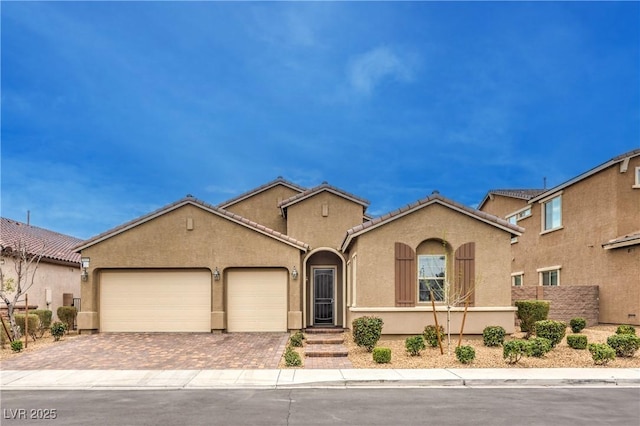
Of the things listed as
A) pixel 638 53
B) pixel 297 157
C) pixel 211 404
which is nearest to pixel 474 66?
pixel 638 53

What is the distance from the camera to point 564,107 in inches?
1201

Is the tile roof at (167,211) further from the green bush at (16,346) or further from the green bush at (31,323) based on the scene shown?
the green bush at (16,346)

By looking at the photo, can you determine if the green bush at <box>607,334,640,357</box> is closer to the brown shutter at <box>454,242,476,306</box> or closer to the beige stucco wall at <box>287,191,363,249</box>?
the brown shutter at <box>454,242,476,306</box>

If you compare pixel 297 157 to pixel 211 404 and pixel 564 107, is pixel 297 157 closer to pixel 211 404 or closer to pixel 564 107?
pixel 564 107

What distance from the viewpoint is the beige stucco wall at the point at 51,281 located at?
66.6ft

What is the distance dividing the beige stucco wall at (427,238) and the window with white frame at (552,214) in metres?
9.28

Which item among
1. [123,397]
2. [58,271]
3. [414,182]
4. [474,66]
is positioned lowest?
[123,397]

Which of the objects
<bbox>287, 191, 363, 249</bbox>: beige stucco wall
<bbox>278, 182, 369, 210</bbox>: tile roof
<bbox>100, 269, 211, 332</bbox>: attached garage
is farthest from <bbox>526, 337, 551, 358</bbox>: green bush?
<bbox>100, 269, 211, 332</bbox>: attached garage

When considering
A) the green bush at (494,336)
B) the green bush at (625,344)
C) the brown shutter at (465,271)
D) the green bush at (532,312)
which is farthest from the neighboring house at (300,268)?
the green bush at (625,344)

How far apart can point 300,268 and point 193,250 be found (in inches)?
158

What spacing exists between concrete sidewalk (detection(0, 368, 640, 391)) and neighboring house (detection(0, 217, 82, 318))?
9.64m

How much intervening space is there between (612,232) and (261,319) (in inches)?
557

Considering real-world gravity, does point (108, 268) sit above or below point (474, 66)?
below

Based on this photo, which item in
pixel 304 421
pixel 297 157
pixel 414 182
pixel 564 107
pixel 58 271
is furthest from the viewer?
pixel 414 182
